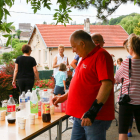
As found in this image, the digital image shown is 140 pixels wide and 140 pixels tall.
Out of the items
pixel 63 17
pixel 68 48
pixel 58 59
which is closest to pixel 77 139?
pixel 63 17

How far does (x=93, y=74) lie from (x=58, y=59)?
5.28 metres

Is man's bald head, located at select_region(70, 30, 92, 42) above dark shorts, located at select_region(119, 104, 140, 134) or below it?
above

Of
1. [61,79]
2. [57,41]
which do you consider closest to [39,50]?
[57,41]

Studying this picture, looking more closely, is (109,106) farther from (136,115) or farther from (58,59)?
(58,59)

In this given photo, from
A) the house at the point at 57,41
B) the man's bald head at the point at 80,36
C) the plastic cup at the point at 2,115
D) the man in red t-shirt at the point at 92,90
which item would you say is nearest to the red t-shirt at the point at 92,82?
the man in red t-shirt at the point at 92,90

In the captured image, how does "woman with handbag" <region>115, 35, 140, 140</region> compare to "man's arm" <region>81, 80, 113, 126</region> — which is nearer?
"man's arm" <region>81, 80, 113, 126</region>

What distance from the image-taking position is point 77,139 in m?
2.58

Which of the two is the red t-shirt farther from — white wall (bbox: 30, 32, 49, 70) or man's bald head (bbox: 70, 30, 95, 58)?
white wall (bbox: 30, 32, 49, 70)

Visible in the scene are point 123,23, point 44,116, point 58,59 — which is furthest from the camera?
point 123,23

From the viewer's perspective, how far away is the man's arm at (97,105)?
2182 millimetres

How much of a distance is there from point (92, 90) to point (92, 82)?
0.28 ft

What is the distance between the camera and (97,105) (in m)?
2.18

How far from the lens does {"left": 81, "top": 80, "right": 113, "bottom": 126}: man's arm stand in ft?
7.16

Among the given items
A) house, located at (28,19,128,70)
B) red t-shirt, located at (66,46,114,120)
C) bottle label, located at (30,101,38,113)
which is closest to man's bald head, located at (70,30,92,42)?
red t-shirt, located at (66,46,114,120)
